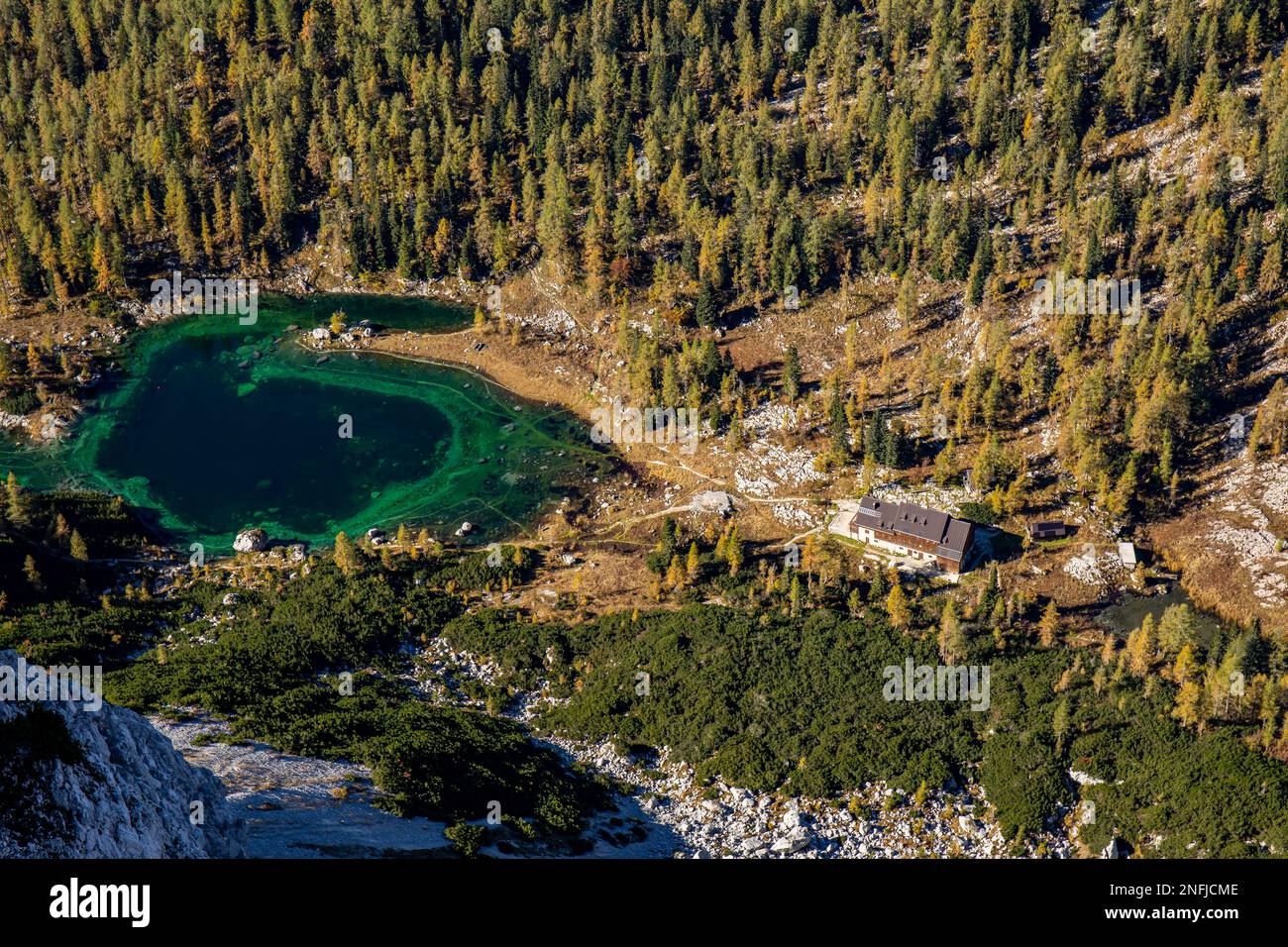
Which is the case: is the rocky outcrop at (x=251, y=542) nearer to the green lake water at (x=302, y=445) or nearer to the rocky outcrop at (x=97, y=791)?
the green lake water at (x=302, y=445)

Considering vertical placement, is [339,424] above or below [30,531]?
above

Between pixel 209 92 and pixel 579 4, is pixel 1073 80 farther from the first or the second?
pixel 209 92

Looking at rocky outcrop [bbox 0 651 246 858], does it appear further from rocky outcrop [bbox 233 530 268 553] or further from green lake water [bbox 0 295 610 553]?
green lake water [bbox 0 295 610 553]

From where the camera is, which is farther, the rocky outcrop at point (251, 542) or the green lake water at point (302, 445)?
the green lake water at point (302, 445)

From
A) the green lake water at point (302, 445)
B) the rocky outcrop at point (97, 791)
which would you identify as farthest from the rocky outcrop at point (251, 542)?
the rocky outcrop at point (97, 791)

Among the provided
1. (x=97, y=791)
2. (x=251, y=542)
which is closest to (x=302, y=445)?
(x=251, y=542)

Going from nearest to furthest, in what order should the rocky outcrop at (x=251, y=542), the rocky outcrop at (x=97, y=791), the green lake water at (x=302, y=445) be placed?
the rocky outcrop at (x=97, y=791) → the rocky outcrop at (x=251, y=542) → the green lake water at (x=302, y=445)

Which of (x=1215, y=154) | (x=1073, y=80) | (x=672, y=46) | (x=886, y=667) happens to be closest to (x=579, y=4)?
(x=672, y=46)

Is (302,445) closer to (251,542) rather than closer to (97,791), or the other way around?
(251,542)
